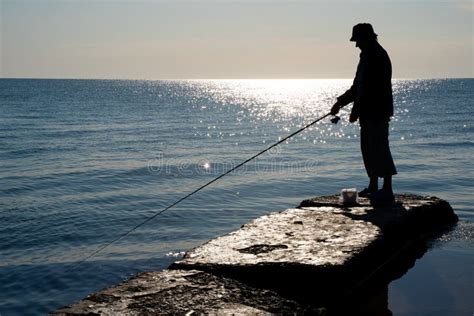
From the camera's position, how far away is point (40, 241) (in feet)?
29.1

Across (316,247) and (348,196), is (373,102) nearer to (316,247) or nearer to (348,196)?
(348,196)

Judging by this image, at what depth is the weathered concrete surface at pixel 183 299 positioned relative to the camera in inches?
148

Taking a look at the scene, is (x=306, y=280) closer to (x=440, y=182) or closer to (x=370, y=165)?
(x=370, y=165)

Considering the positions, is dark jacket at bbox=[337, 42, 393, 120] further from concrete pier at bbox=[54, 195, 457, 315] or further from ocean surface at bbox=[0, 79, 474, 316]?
ocean surface at bbox=[0, 79, 474, 316]

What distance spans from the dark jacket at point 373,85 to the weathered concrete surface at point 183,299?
3272 millimetres

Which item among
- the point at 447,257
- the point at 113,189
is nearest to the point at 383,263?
the point at 447,257

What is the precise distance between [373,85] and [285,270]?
3.13 metres

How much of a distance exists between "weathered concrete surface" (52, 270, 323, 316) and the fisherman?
3.19 metres

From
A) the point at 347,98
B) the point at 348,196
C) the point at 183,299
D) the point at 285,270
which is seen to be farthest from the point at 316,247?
the point at 347,98

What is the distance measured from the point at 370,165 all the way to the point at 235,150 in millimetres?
18821

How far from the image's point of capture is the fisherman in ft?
22.6

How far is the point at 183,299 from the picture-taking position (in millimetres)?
3959

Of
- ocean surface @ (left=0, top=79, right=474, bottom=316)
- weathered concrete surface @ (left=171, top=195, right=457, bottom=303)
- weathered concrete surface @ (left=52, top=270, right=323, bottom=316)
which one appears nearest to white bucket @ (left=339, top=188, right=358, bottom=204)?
weathered concrete surface @ (left=171, top=195, right=457, bottom=303)

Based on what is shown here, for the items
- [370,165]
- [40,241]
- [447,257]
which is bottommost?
[40,241]
